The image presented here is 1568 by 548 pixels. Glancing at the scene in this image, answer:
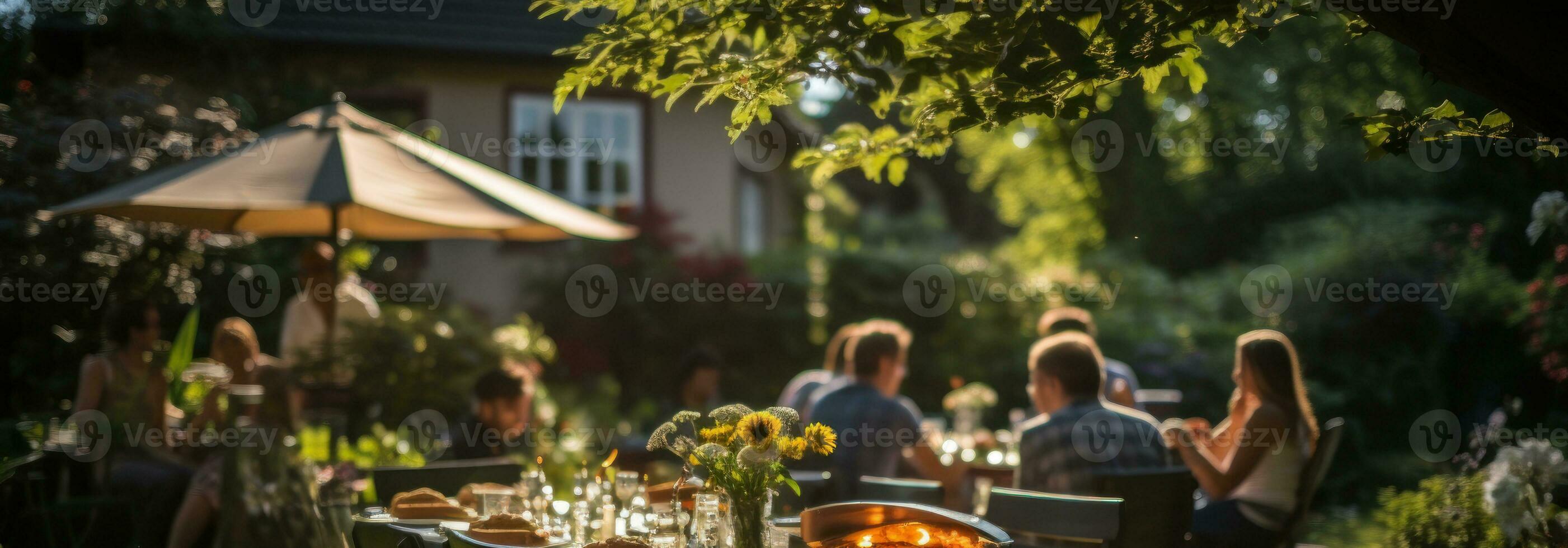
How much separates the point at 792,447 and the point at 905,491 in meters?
1.80

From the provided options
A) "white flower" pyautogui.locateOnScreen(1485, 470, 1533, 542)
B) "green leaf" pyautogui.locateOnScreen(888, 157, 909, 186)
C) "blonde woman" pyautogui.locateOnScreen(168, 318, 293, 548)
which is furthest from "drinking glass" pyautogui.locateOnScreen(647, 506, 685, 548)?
"white flower" pyautogui.locateOnScreen(1485, 470, 1533, 542)

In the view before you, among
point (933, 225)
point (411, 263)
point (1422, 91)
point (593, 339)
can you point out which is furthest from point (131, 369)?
point (933, 225)

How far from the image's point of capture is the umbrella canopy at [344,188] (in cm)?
533

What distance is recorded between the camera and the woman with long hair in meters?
5.10

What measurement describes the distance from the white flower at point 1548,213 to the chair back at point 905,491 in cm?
329

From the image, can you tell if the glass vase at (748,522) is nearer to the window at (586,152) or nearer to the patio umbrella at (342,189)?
the patio umbrella at (342,189)

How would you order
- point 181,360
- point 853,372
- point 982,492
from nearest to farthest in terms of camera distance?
point 982,492 < point 853,372 < point 181,360

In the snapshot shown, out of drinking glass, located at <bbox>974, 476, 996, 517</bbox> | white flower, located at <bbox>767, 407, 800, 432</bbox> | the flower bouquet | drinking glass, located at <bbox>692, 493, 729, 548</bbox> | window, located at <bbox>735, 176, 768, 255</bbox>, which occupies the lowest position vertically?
drinking glass, located at <bbox>974, 476, 996, 517</bbox>

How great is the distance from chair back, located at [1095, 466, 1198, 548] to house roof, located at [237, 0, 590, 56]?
881cm

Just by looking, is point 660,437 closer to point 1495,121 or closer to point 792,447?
point 792,447

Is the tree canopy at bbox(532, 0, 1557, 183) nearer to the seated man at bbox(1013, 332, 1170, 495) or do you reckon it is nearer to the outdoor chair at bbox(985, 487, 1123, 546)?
the outdoor chair at bbox(985, 487, 1123, 546)

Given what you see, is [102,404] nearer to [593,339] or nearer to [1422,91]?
[593,339]

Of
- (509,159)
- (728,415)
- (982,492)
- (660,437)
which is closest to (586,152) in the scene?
(509,159)

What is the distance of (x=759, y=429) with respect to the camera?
318 centimetres
